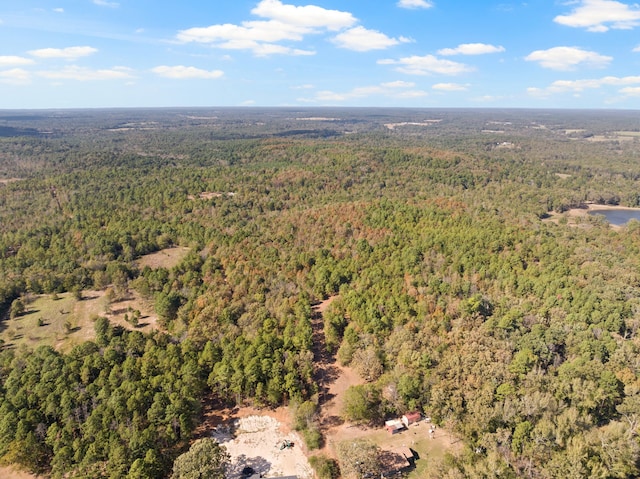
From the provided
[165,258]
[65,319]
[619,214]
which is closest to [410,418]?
[65,319]

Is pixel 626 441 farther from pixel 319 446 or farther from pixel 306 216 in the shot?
pixel 306 216

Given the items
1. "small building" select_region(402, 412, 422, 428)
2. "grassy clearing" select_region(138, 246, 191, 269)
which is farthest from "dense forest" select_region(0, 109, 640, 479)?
"grassy clearing" select_region(138, 246, 191, 269)

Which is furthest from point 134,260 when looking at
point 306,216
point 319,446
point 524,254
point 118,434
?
point 524,254

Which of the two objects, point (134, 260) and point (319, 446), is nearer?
point (319, 446)

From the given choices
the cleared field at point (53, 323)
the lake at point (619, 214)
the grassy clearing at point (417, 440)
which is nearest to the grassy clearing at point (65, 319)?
the cleared field at point (53, 323)

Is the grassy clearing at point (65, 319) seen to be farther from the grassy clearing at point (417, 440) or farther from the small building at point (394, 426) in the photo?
the small building at point (394, 426)

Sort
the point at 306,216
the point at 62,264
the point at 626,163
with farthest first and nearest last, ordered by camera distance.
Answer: the point at 626,163 < the point at 306,216 < the point at 62,264

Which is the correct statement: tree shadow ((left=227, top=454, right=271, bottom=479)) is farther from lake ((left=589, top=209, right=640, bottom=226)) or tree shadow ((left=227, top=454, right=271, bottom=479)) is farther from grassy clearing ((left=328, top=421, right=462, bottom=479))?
lake ((left=589, top=209, right=640, bottom=226))
